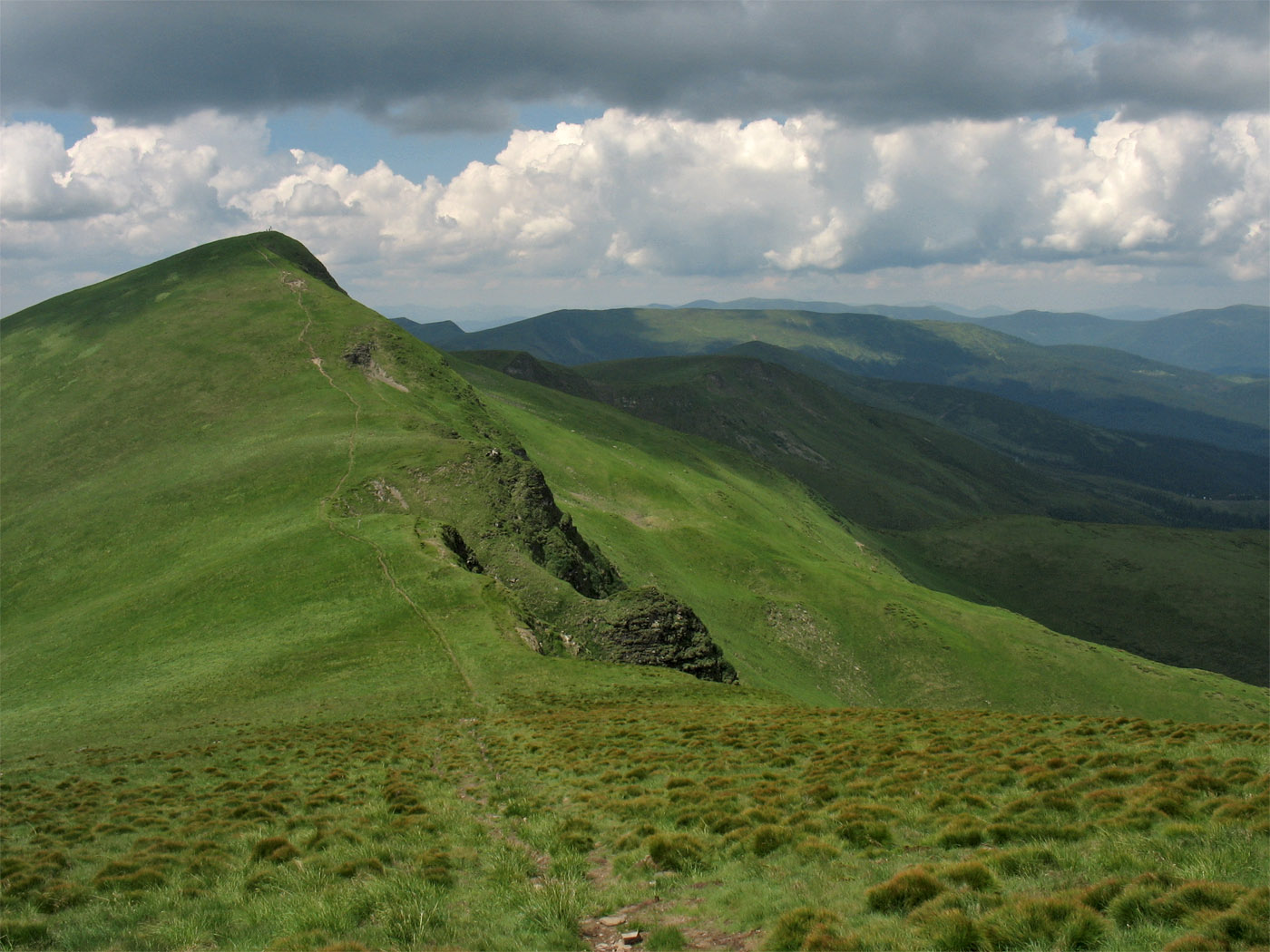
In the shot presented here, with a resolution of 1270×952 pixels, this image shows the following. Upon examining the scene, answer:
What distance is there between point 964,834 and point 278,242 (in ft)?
648

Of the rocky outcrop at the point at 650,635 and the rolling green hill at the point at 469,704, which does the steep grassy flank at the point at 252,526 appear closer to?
the rolling green hill at the point at 469,704

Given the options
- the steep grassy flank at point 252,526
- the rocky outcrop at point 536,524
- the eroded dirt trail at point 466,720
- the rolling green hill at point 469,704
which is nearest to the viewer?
the rolling green hill at point 469,704

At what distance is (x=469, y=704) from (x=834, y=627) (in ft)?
237

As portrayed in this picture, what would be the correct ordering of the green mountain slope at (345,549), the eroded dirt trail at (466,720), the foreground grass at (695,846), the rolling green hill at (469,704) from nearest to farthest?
the foreground grass at (695,846), the rolling green hill at (469,704), the eroded dirt trail at (466,720), the green mountain slope at (345,549)

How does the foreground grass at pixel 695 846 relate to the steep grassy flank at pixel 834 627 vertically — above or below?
above

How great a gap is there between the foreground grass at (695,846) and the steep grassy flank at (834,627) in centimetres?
5778

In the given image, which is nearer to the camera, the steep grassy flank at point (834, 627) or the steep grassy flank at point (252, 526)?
the steep grassy flank at point (252, 526)

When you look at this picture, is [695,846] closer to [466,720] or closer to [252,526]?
[466,720]

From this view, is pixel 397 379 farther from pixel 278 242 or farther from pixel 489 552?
pixel 278 242

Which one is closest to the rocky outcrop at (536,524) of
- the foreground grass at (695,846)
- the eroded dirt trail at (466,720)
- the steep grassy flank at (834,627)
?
the steep grassy flank at (834,627)

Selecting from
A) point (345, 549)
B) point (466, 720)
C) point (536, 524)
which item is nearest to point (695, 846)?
point (466, 720)

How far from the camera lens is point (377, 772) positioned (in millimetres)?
28016

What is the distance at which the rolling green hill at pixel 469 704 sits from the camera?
1330 cm

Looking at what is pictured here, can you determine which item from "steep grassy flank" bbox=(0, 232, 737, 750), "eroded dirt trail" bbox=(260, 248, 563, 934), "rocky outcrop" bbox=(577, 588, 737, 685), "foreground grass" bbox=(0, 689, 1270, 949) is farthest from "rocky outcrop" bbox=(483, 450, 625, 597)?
"foreground grass" bbox=(0, 689, 1270, 949)
